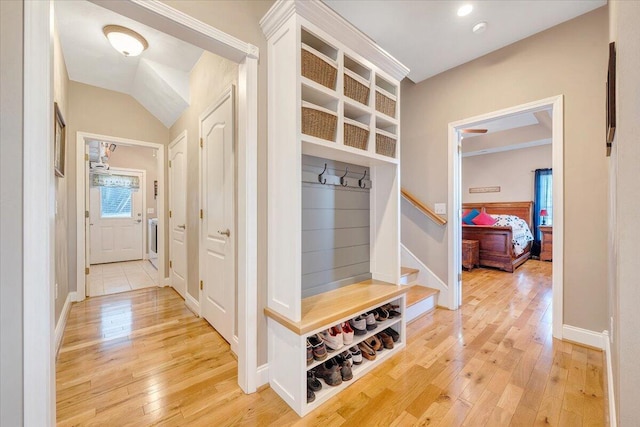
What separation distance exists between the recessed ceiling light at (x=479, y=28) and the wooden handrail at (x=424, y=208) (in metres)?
1.68

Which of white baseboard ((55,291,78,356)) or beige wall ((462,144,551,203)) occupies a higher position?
beige wall ((462,144,551,203))

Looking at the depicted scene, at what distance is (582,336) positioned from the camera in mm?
2037

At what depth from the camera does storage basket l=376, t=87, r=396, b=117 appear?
193 centimetres

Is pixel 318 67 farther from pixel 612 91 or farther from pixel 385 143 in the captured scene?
pixel 612 91

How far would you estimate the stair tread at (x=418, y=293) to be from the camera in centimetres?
255

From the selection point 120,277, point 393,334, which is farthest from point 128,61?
point 393,334

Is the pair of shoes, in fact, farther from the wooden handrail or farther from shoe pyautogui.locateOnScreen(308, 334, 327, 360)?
the wooden handrail

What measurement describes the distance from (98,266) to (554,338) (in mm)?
7219

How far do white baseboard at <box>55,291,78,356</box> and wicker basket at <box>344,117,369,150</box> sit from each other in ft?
9.13

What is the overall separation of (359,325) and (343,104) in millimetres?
1510

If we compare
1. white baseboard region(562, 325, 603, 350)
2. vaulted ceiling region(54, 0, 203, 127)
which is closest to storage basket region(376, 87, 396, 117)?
vaulted ceiling region(54, 0, 203, 127)

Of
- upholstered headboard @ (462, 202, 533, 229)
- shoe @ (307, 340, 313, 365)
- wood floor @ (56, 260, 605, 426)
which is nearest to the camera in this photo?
wood floor @ (56, 260, 605, 426)

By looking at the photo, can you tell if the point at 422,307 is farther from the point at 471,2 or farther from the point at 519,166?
the point at 519,166

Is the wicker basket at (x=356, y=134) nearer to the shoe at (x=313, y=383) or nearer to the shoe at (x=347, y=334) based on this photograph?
the shoe at (x=347, y=334)
